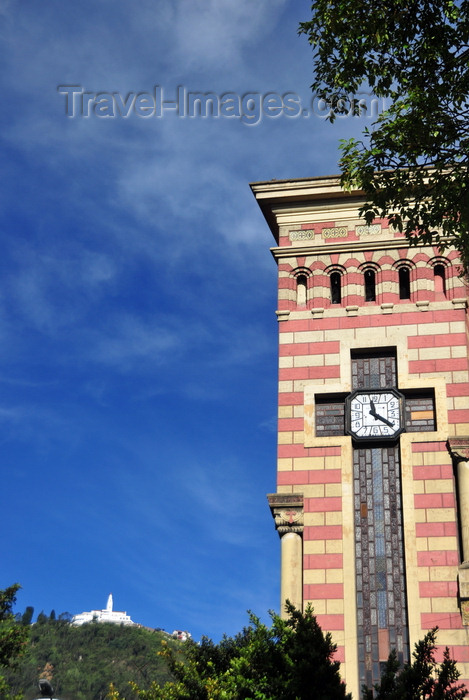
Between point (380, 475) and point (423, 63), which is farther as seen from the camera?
point (380, 475)

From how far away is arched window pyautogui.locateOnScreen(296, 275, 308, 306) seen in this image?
80.8 ft

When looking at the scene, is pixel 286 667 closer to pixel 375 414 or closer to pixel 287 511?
pixel 287 511

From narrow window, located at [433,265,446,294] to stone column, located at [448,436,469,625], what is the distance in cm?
431

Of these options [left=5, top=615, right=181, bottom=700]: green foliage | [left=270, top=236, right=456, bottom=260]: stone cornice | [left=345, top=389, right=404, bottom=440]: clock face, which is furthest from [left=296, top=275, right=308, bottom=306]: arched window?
[left=5, top=615, right=181, bottom=700]: green foliage

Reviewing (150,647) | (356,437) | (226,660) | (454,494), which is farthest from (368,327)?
(150,647)

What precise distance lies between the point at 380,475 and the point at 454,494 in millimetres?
1799

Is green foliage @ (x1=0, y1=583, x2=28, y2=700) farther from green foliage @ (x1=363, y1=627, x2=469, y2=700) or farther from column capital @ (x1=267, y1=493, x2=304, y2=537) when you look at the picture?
green foliage @ (x1=363, y1=627, x2=469, y2=700)

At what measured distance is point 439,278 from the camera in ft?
79.3

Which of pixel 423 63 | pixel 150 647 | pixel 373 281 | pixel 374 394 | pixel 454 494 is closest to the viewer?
pixel 423 63

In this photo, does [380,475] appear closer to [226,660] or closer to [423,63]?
[226,660]

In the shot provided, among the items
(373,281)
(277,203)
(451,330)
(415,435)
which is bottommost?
(415,435)

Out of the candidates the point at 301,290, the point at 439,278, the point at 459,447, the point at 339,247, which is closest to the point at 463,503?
the point at 459,447

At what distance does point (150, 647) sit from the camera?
116625mm

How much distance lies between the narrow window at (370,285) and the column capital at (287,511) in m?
5.80
